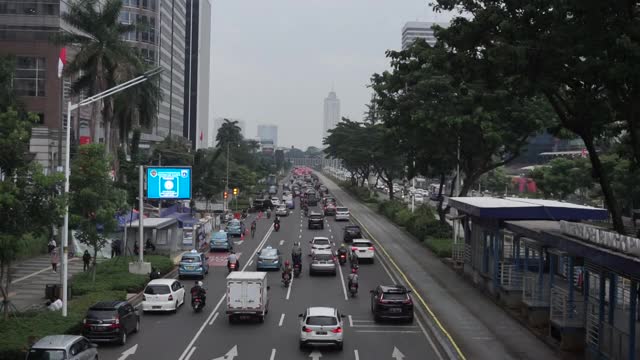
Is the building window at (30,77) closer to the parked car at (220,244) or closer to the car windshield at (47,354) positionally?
the parked car at (220,244)

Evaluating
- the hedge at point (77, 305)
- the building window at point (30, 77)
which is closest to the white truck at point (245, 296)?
the hedge at point (77, 305)

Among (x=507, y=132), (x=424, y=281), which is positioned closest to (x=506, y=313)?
(x=424, y=281)

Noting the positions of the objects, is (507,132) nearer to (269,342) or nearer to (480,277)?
(480,277)

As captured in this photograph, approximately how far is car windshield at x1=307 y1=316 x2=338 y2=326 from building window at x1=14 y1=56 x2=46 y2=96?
199 ft

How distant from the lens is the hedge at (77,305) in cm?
2208

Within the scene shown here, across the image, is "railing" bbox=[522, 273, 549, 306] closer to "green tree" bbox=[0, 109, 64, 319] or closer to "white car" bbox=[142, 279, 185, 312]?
"white car" bbox=[142, 279, 185, 312]

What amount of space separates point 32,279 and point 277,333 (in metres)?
19.0

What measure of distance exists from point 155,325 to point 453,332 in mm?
11592

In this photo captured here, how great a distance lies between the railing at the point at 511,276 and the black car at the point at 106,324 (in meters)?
17.1

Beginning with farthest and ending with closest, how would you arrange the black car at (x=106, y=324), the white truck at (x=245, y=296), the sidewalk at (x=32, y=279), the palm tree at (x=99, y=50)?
1. the palm tree at (x=99, y=50)
2. the sidewalk at (x=32, y=279)
3. the white truck at (x=245, y=296)
4. the black car at (x=106, y=324)

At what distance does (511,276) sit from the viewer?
3275 cm

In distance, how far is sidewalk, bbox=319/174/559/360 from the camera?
81.5 feet

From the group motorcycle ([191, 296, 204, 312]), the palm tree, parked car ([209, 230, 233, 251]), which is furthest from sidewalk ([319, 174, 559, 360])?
the palm tree

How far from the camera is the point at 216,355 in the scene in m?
23.4
